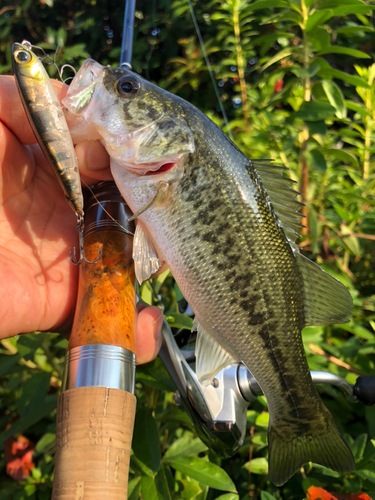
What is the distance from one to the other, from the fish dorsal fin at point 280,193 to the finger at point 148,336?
459mm

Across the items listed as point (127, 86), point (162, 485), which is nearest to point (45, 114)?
point (127, 86)

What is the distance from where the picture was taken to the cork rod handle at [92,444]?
67cm

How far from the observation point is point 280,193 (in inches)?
41.0

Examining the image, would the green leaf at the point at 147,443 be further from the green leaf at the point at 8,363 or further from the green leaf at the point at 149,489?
the green leaf at the point at 8,363

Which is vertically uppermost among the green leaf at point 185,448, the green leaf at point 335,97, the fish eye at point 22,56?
the green leaf at point 335,97

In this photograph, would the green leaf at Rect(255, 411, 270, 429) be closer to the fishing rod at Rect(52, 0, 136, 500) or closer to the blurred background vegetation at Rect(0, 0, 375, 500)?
the blurred background vegetation at Rect(0, 0, 375, 500)

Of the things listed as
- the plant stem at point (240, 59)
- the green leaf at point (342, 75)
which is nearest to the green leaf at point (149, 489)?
the green leaf at point (342, 75)

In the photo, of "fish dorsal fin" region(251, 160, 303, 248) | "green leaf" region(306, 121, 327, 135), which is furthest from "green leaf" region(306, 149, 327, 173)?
"fish dorsal fin" region(251, 160, 303, 248)

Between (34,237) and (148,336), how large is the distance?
494 mm

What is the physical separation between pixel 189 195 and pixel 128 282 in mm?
284

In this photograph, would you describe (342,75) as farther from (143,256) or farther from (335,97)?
(143,256)

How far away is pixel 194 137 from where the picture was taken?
96 cm

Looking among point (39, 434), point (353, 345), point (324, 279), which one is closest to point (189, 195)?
point (324, 279)

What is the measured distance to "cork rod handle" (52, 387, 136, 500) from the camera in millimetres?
668
